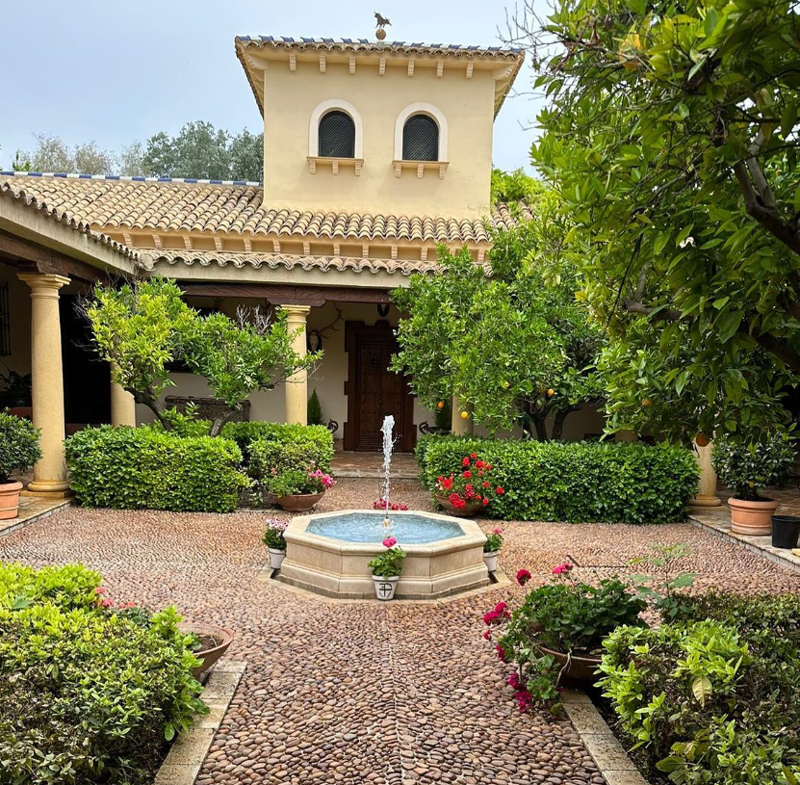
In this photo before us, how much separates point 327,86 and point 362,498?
9.24 metres

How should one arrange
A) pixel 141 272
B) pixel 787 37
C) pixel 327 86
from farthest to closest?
pixel 327 86 < pixel 141 272 < pixel 787 37

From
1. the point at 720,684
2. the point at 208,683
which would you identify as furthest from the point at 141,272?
the point at 720,684

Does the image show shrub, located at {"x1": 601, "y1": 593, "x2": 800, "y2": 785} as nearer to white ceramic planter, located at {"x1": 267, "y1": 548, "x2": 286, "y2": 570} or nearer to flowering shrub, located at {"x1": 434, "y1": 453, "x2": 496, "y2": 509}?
white ceramic planter, located at {"x1": 267, "y1": 548, "x2": 286, "y2": 570}

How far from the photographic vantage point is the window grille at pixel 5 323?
1405cm

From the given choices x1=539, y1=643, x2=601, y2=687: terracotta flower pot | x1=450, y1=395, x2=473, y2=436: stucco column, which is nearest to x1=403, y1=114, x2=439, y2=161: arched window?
x1=450, y1=395, x2=473, y2=436: stucco column

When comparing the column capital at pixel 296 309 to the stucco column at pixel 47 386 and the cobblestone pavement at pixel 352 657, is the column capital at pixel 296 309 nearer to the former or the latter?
the stucco column at pixel 47 386

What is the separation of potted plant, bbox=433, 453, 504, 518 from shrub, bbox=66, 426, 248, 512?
2.77 m

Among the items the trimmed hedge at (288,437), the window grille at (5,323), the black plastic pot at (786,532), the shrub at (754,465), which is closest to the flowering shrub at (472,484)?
the trimmed hedge at (288,437)

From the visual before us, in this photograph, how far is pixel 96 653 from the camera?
125 inches

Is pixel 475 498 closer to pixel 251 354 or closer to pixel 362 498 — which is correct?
pixel 362 498

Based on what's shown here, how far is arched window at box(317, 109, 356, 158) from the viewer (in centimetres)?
1501

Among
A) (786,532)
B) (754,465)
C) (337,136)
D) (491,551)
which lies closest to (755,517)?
(754,465)

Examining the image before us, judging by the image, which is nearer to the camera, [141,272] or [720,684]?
[720,684]

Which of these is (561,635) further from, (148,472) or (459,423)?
(459,423)
